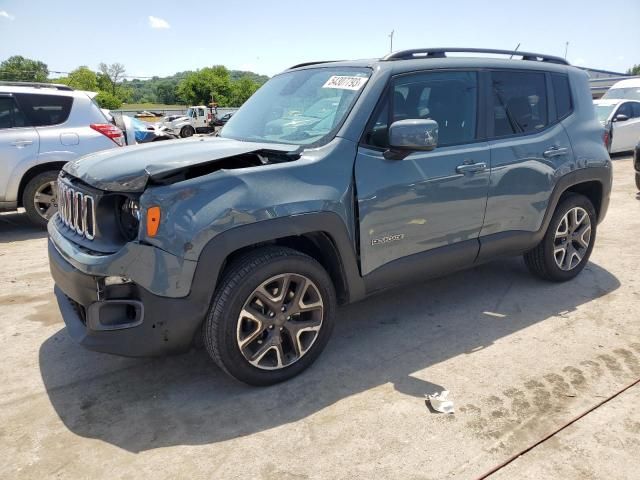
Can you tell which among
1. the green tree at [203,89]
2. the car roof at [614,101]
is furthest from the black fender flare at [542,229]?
the green tree at [203,89]

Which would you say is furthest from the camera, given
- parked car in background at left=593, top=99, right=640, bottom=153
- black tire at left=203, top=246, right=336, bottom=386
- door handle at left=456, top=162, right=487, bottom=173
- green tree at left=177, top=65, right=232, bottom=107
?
green tree at left=177, top=65, right=232, bottom=107

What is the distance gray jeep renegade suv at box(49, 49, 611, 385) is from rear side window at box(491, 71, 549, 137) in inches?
0.5

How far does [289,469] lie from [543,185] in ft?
9.57

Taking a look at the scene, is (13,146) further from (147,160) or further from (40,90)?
(147,160)

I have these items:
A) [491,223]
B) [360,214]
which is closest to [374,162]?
[360,214]

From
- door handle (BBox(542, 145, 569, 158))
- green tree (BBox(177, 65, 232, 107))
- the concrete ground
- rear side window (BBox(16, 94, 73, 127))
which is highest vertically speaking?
green tree (BBox(177, 65, 232, 107))

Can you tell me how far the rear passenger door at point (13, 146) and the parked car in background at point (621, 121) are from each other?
40.9 ft

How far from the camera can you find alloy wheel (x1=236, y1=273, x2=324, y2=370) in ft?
9.18

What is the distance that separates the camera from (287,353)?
9.91 ft

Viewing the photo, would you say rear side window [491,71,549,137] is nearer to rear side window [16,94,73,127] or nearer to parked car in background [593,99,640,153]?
rear side window [16,94,73,127]

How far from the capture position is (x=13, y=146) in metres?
6.25

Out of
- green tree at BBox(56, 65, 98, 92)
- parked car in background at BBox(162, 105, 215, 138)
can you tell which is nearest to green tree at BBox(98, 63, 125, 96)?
green tree at BBox(56, 65, 98, 92)

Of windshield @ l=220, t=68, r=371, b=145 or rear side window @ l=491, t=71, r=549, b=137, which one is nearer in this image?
windshield @ l=220, t=68, r=371, b=145

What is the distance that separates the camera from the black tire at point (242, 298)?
2.67 meters
